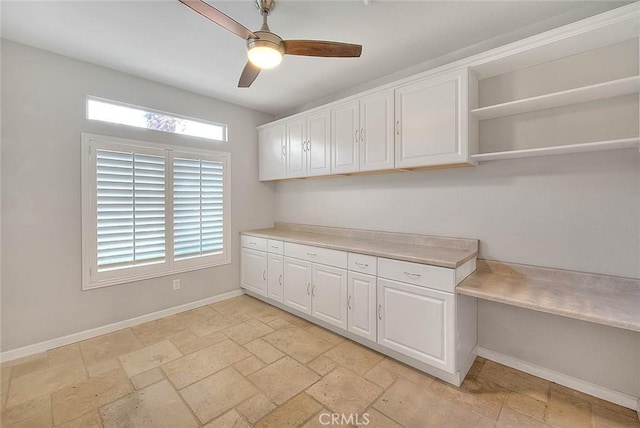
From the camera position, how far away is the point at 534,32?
2.11m

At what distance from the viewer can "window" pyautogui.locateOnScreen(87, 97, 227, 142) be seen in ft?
9.12

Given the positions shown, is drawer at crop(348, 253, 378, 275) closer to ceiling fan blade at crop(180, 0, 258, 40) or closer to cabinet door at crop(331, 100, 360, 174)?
cabinet door at crop(331, 100, 360, 174)

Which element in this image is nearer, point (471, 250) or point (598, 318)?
point (598, 318)

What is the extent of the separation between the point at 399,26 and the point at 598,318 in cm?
230

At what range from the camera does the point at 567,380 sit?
201cm

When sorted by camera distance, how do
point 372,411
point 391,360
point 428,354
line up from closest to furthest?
point 372,411, point 428,354, point 391,360

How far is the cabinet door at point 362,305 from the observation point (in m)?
2.41

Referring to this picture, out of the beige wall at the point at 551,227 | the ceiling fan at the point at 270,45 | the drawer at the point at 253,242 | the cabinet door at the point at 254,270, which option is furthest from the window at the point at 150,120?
the beige wall at the point at 551,227

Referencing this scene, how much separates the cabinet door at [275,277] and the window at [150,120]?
1.78 metres

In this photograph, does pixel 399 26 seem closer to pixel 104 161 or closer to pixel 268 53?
pixel 268 53

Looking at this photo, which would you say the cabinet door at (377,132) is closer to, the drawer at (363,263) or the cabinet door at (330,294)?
the drawer at (363,263)

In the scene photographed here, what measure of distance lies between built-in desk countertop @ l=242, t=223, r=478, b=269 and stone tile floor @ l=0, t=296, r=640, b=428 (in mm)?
916

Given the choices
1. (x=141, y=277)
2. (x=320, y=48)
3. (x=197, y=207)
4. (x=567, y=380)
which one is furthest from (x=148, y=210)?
(x=567, y=380)

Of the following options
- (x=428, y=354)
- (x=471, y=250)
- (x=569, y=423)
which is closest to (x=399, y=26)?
(x=471, y=250)
